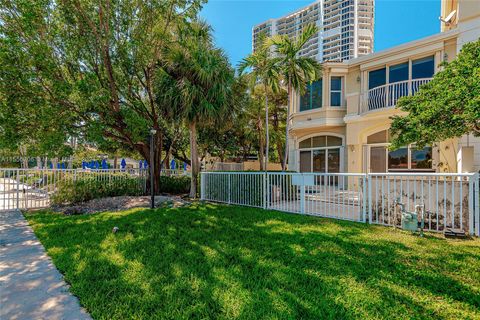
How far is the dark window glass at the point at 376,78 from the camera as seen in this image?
38.8ft

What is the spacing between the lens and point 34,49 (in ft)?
25.5

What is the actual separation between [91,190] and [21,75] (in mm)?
4847

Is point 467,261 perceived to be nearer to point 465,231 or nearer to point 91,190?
point 465,231

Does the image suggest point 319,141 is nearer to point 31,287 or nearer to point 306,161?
point 306,161

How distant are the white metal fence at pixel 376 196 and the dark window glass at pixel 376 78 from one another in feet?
23.3

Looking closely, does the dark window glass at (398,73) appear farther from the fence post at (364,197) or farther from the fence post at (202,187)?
the fence post at (202,187)

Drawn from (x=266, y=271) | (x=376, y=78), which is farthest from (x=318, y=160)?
(x=266, y=271)

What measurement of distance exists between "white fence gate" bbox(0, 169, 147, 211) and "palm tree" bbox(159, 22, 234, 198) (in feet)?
15.1

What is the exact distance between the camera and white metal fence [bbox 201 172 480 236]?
17.3ft

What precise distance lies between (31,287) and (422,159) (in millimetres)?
13442

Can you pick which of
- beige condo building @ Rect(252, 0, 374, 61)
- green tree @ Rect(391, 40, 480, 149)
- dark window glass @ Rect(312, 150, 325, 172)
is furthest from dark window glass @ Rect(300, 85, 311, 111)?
beige condo building @ Rect(252, 0, 374, 61)

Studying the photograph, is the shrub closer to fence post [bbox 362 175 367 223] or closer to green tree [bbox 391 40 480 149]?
fence post [bbox 362 175 367 223]

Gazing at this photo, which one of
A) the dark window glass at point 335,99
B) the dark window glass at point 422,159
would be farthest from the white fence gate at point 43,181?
the dark window glass at point 422,159

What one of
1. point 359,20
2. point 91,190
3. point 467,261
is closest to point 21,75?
point 91,190
